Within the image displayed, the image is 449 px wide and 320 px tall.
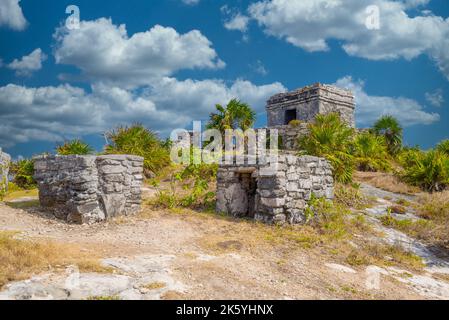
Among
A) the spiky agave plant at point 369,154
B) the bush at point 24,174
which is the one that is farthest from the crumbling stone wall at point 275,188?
the bush at point 24,174

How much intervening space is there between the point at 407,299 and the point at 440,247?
3.60 meters

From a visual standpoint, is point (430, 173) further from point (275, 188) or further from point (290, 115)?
point (290, 115)

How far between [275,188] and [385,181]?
723cm

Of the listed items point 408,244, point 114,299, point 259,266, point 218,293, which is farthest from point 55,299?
point 408,244

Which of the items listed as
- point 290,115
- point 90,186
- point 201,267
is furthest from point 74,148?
point 290,115

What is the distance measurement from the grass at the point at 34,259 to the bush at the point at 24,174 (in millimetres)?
8930

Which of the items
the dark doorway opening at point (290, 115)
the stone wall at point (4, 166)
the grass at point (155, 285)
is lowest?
the grass at point (155, 285)

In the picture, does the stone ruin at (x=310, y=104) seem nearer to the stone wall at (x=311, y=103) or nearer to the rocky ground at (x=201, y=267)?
the stone wall at (x=311, y=103)

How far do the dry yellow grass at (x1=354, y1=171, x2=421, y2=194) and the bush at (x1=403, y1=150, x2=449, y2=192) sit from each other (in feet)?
1.65

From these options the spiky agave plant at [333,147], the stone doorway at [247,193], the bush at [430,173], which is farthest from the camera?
the bush at [430,173]

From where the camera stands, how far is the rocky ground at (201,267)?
4.28 meters

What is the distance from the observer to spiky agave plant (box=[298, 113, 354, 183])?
11484 millimetres

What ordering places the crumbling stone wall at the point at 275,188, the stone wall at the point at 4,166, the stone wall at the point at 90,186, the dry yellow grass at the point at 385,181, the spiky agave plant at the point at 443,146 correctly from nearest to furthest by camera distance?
the stone wall at the point at 90,186 < the crumbling stone wall at the point at 275,188 < the stone wall at the point at 4,166 < the dry yellow grass at the point at 385,181 < the spiky agave plant at the point at 443,146
